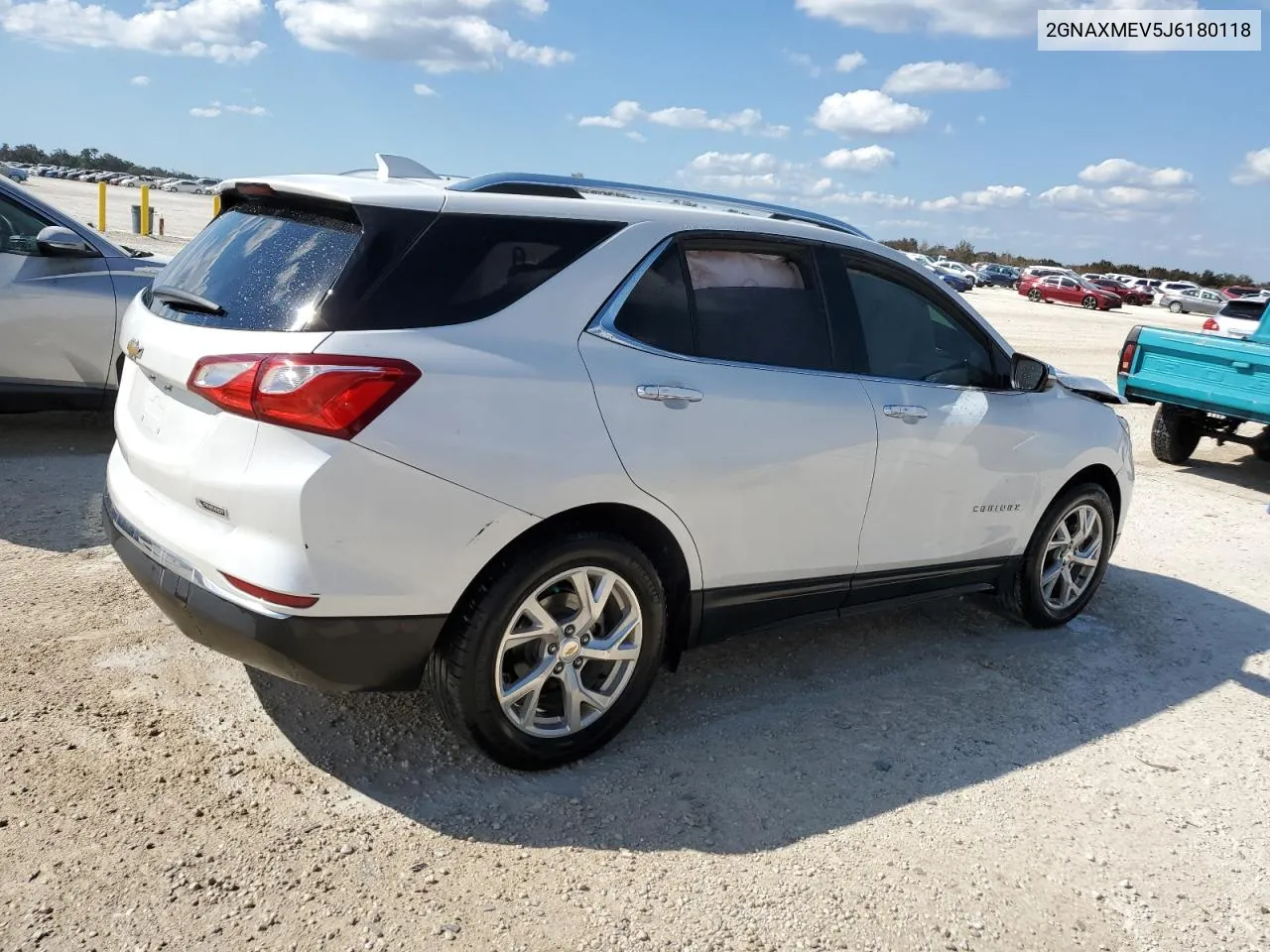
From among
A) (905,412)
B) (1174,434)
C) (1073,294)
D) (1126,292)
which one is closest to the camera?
(905,412)

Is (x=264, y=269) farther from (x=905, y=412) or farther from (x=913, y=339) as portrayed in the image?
(x=913, y=339)

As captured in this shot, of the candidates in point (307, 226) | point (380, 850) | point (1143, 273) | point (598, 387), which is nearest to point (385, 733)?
point (380, 850)

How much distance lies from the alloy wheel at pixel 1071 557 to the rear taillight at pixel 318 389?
347 cm

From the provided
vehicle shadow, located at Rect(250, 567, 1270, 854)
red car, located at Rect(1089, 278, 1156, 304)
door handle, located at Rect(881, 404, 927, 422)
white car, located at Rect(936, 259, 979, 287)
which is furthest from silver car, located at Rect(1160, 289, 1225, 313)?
door handle, located at Rect(881, 404, 927, 422)

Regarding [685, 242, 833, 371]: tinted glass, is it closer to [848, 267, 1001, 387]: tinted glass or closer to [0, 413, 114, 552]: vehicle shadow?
[848, 267, 1001, 387]: tinted glass

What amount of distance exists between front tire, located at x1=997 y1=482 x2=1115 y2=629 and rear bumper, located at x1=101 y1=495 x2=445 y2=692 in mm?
3122

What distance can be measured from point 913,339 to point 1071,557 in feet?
5.29

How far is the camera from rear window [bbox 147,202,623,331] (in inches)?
117

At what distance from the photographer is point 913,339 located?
14.5ft

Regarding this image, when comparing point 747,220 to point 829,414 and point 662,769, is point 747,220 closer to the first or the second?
point 829,414

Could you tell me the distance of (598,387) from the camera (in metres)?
3.27

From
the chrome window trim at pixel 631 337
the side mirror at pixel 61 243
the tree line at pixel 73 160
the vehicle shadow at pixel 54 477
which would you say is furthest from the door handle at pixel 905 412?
the tree line at pixel 73 160

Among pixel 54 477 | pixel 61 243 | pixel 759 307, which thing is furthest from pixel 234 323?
pixel 61 243

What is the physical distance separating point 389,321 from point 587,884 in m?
1.64
